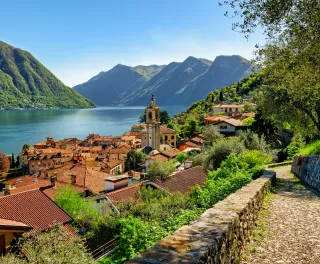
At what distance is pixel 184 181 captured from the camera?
22.0 m

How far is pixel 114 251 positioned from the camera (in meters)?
13.2

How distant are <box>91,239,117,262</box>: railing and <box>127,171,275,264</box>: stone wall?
8.67 metres

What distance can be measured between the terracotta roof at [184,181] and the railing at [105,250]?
22.6ft

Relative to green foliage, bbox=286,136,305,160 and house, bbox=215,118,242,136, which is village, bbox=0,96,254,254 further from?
green foliage, bbox=286,136,305,160

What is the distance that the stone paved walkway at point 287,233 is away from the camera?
5188mm

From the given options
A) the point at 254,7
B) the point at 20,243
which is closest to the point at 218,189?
the point at 254,7

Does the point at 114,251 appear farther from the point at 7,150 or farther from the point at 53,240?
the point at 7,150

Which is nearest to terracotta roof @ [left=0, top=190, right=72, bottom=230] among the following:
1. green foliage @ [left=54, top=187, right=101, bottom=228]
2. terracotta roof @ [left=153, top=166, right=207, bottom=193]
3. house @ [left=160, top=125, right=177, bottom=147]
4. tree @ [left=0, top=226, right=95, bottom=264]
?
tree @ [left=0, top=226, right=95, bottom=264]

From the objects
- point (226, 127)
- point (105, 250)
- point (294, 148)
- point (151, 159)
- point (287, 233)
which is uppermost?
point (226, 127)

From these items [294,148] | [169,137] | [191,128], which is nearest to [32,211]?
[294,148]

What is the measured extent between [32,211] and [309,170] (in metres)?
12.3

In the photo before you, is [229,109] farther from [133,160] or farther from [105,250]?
[105,250]

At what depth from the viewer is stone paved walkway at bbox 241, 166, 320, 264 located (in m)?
5.19

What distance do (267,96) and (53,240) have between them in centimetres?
1447
